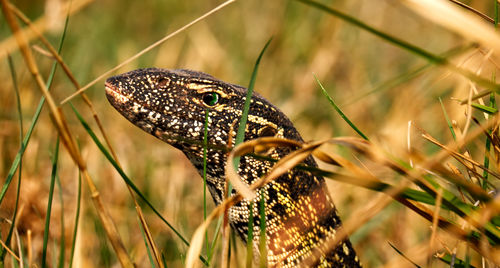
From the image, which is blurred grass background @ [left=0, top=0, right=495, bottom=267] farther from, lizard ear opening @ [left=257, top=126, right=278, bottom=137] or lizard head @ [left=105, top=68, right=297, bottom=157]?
lizard ear opening @ [left=257, top=126, right=278, bottom=137]

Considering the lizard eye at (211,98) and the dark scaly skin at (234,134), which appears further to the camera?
the lizard eye at (211,98)

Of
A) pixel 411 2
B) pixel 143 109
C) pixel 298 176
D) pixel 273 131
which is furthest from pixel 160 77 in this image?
pixel 411 2

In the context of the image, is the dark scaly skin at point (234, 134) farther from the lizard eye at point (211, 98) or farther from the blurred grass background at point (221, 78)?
the blurred grass background at point (221, 78)

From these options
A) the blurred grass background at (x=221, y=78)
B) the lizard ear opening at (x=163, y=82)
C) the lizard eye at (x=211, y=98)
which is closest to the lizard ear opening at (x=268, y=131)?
the lizard eye at (x=211, y=98)

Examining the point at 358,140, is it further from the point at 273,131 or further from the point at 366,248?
the point at 366,248

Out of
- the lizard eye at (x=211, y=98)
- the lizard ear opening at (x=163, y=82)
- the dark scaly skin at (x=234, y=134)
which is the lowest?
the dark scaly skin at (x=234, y=134)

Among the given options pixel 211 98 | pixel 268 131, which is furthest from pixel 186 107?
pixel 268 131

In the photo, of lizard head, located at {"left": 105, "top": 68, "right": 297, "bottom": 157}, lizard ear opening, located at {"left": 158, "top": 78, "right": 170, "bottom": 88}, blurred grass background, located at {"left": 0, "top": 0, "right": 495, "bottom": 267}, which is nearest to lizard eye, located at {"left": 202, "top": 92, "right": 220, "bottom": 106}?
lizard head, located at {"left": 105, "top": 68, "right": 297, "bottom": 157}
